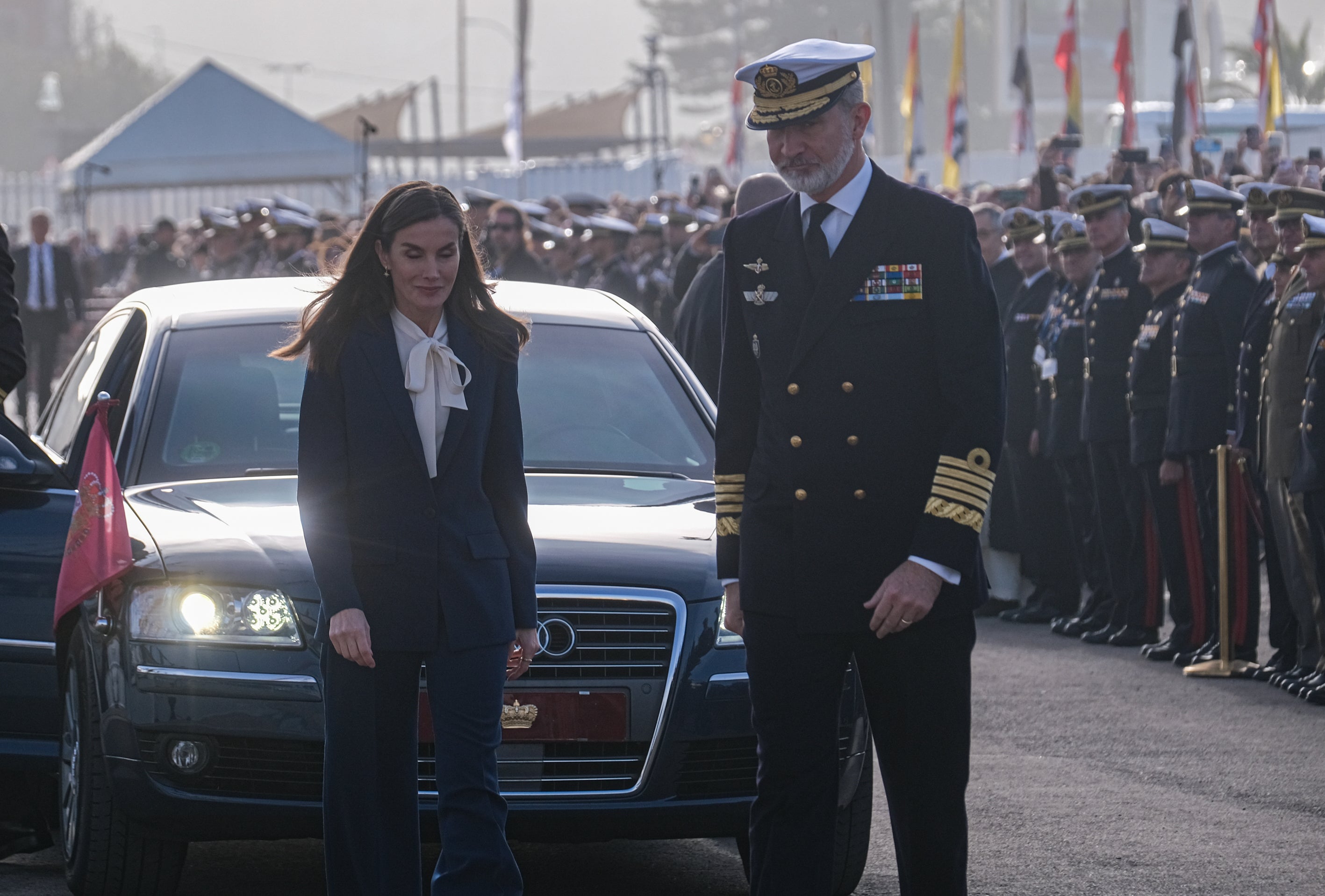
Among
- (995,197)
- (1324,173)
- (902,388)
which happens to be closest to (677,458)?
(902,388)

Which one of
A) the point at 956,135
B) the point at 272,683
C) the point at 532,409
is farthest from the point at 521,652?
the point at 956,135

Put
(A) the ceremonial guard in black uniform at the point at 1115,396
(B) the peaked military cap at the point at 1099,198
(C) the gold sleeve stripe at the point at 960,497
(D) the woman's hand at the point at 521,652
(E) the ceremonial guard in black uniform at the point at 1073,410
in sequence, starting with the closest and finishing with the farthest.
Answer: (C) the gold sleeve stripe at the point at 960,497 → (D) the woman's hand at the point at 521,652 → (B) the peaked military cap at the point at 1099,198 → (A) the ceremonial guard in black uniform at the point at 1115,396 → (E) the ceremonial guard in black uniform at the point at 1073,410

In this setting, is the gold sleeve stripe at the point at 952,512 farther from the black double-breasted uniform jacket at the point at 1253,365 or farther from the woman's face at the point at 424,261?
the black double-breasted uniform jacket at the point at 1253,365

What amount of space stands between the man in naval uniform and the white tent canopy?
103 ft

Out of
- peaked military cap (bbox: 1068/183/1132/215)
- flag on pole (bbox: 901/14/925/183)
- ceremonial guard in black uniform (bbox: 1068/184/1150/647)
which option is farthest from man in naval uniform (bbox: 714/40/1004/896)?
flag on pole (bbox: 901/14/925/183)

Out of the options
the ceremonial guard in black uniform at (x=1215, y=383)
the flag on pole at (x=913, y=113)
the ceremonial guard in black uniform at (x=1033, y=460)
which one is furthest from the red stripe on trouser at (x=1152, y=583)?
the flag on pole at (x=913, y=113)

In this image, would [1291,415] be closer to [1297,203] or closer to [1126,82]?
[1297,203]

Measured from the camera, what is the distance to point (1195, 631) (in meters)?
10.0

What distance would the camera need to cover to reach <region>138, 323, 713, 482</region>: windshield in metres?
6.09

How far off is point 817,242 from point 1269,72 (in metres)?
22.0

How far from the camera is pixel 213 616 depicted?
5.06 metres

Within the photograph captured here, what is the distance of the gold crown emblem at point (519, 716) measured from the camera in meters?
5.05

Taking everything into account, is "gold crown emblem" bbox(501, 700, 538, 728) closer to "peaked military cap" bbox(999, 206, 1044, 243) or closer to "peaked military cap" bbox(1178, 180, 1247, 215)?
"peaked military cap" bbox(1178, 180, 1247, 215)

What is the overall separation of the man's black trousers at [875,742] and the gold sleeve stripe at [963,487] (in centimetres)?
25
